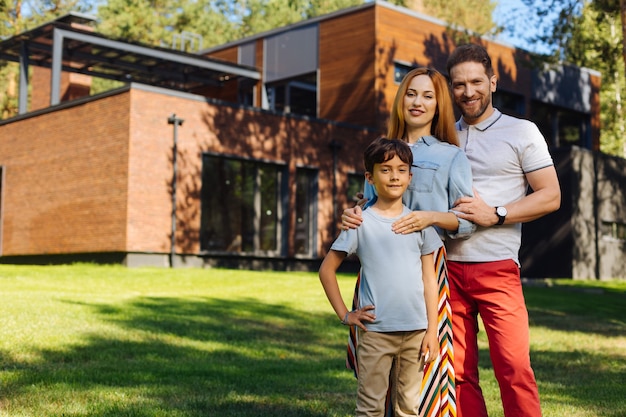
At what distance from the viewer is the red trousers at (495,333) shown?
4012 millimetres

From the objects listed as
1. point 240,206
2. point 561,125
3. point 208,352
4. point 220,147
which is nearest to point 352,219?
point 208,352

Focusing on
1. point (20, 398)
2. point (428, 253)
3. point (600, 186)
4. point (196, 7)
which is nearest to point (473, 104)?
point (428, 253)

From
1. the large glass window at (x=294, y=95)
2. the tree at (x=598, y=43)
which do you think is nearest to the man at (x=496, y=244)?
the tree at (x=598, y=43)

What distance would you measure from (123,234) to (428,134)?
1687 centimetres

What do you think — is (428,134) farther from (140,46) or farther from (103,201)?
(140,46)

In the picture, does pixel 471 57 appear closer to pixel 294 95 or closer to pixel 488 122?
pixel 488 122

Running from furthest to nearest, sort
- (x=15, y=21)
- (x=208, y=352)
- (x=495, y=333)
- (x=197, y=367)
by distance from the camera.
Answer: (x=15, y=21) < (x=208, y=352) < (x=197, y=367) < (x=495, y=333)

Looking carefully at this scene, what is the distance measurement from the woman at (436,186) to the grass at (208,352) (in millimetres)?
2195

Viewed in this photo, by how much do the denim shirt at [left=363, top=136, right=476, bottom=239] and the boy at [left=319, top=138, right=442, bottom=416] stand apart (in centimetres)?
14

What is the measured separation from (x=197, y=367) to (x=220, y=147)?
562 inches

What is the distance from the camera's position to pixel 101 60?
27.0m

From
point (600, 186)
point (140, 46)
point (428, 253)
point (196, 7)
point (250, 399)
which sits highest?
point (196, 7)

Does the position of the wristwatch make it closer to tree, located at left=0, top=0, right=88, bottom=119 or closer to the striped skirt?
the striped skirt

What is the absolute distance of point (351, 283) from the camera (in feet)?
57.2
